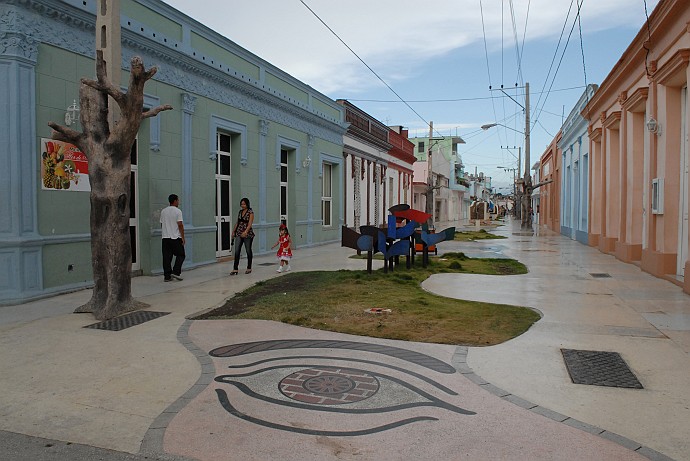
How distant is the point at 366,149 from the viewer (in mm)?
26422

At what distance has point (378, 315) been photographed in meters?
7.22

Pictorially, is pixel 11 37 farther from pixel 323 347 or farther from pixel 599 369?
pixel 599 369

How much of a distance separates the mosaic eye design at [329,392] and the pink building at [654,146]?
6.71 metres

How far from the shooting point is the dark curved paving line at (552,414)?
337 cm

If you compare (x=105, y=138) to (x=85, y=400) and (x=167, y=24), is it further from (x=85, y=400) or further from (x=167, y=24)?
(x=167, y=24)

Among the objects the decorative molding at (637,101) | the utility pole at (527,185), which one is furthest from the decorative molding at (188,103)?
the utility pole at (527,185)

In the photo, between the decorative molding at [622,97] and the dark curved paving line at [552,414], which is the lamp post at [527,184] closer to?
the decorative molding at [622,97]

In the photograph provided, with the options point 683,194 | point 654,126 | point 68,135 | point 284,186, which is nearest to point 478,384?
point 68,135

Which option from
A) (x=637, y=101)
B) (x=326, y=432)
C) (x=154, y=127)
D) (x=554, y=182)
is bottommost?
(x=326, y=432)

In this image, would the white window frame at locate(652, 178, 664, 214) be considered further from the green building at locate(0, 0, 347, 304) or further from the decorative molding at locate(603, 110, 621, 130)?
the green building at locate(0, 0, 347, 304)

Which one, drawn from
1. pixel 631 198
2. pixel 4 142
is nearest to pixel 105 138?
pixel 4 142

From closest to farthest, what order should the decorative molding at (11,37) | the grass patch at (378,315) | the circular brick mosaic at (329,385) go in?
the circular brick mosaic at (329,385)
the grass patch at (378,315)
the decorative molding at (11,37)

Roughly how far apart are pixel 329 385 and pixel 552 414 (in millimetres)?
1751

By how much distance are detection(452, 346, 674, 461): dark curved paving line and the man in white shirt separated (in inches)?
263
